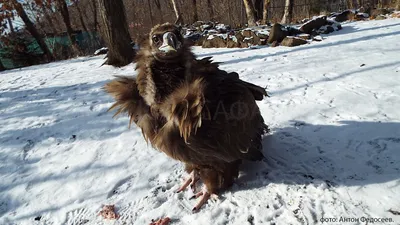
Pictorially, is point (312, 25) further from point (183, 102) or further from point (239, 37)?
point (183, 102)

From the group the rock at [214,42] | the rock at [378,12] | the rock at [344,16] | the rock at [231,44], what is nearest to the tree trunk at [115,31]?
the rock at [214,42]

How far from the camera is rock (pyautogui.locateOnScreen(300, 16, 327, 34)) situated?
9.23 meters

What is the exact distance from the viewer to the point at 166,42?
6.07 ft

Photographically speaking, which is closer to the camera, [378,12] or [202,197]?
[202,197]

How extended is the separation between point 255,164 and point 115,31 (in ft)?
19.1

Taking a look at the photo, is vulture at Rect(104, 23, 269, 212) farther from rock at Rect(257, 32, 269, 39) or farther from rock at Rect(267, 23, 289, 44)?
rock at Rect(257, 32, 269, 39)

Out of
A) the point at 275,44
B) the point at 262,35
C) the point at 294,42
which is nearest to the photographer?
the point at 294,42

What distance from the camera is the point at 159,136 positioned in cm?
197

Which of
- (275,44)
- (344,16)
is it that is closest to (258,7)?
(344,16)

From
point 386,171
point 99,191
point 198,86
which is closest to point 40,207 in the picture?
point 99,191

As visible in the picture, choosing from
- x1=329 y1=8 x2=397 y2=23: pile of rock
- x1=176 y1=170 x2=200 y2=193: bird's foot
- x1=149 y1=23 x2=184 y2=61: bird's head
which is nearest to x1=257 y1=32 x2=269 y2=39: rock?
x1=329 y1=8 x2=397 y2=23: pile of rock

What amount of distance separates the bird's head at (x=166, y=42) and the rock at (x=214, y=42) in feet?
25.4

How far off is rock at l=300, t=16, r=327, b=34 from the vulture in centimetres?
823

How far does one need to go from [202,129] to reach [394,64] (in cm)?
468
